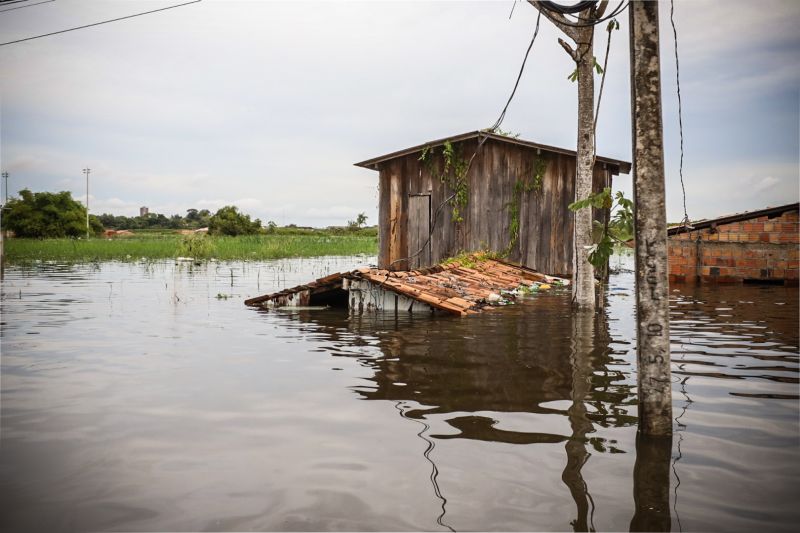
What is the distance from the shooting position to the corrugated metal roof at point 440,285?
33.9 feet

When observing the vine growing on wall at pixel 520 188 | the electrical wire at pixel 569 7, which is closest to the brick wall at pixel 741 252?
the vine growing on wall at pixel 520 188

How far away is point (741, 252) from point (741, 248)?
0.36 ft

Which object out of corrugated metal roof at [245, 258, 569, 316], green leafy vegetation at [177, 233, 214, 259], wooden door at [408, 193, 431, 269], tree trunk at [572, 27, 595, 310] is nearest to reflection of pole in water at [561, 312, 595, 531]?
tree trunk at [572, 27, 595, 310]

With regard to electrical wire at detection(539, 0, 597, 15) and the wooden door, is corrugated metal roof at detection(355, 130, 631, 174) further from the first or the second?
electrical wire at detection(539, 0, 597, 15)

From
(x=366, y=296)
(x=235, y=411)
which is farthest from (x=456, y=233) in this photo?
(x=235, y=411)

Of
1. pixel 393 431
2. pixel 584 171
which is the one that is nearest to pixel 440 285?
pixel 584 171

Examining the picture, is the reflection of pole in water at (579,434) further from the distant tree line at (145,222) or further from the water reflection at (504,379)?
the distant tree line at (145,222)

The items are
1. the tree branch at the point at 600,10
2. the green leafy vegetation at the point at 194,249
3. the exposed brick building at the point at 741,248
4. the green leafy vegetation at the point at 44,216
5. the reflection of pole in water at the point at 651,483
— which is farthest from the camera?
the green leafy vegetation at the point at 44,216

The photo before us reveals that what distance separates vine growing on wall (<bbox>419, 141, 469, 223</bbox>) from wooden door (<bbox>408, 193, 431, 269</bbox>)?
30.1 inches

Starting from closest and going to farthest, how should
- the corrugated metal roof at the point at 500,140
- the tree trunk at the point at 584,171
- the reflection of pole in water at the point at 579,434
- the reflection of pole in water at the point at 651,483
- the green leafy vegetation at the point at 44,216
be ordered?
the reflection of pole in water at the point at 651,483 → the reflection of pole in water at the point at 579,434 → the tree trunk at the point at 584,171 → the corrugated metal roof at the point at 500,140 → the green leafy vegetation at the point at 44,216

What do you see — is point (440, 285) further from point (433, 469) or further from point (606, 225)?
point (433, 469)

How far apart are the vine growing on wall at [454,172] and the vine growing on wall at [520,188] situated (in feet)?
4.60

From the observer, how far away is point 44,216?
57.6 meters

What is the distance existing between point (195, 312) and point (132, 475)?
777 centimetres
